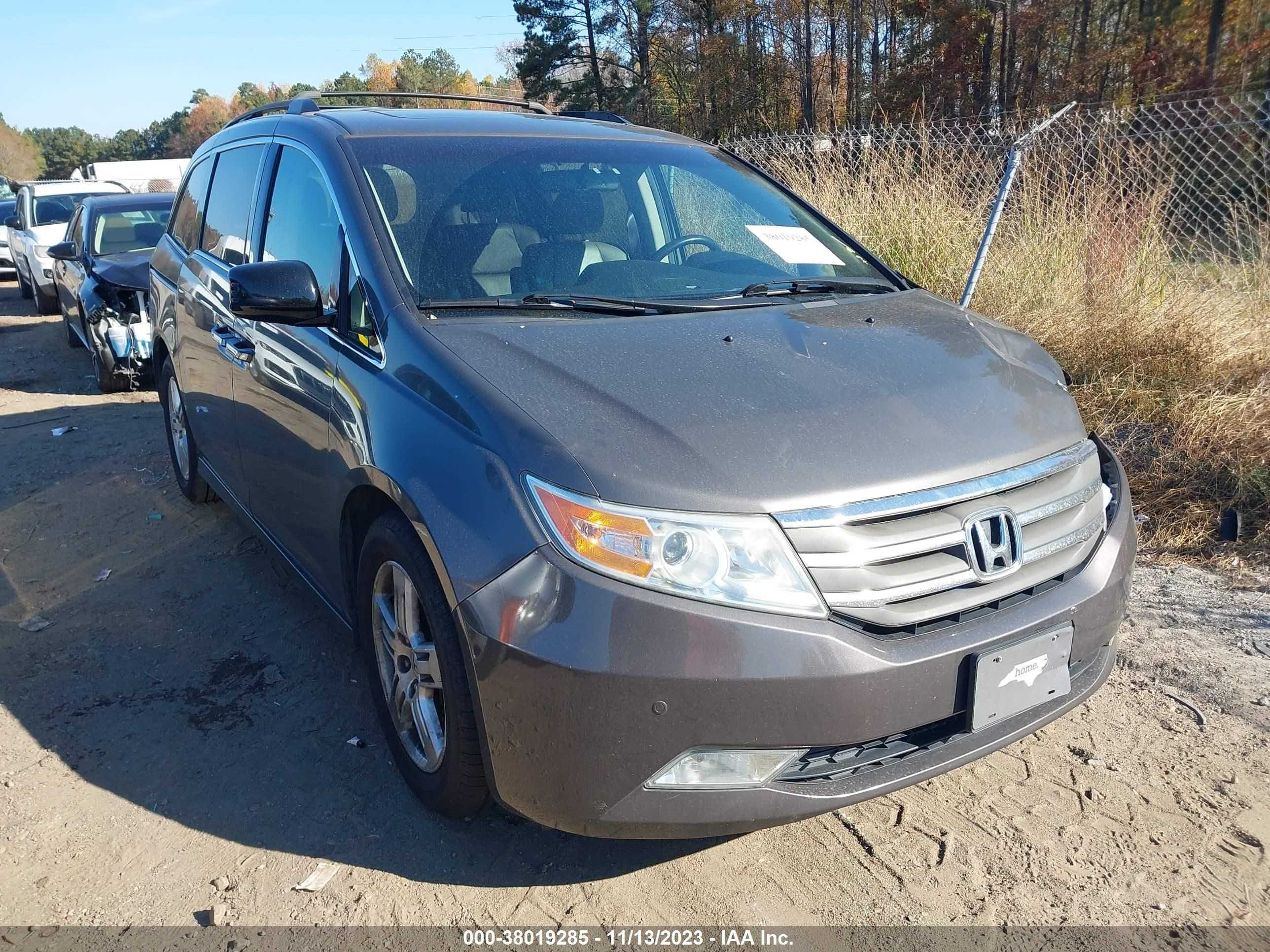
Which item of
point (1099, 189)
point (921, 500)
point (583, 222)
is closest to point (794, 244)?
point (583, 222)

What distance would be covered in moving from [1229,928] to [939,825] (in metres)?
0.67

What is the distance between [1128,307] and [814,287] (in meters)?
3.30

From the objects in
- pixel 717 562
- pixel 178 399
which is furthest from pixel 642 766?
pixel 178 399

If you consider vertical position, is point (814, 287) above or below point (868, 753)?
above

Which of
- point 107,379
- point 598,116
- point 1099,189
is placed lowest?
point 107,379

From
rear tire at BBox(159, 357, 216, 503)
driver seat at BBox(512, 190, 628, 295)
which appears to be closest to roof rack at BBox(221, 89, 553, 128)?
driver seat at BBox(512, 190, 628, 295)

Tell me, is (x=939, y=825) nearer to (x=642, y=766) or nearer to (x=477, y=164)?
(x=642, y=766)

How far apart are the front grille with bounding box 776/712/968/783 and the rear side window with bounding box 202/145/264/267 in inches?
115

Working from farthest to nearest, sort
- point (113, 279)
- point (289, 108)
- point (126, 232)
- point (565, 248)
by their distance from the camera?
point (126, 232), point (113, 279), point (289, 108), point (565, 248)

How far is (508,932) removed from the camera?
2.32 meters

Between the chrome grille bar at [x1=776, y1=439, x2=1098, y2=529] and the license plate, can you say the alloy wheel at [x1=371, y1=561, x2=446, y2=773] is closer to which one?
the chrome grille bar at [x1=776, y1=439, x2=1098, y2=529]

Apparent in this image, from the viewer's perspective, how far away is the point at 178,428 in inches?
208

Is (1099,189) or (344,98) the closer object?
(344,98)

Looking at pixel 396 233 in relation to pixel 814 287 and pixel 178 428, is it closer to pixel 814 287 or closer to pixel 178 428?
pixel 814 287
